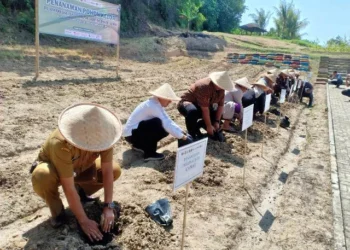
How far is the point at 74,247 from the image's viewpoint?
97.4 inches

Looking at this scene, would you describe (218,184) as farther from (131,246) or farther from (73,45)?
(73,45)

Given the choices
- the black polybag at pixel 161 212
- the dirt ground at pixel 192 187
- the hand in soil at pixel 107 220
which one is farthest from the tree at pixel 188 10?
the hand in soil at pixel 107 220

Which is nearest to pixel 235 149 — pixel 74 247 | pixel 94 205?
pixel 94 205

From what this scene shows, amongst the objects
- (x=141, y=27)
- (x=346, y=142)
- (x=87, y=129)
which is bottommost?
(x=346, y=142)

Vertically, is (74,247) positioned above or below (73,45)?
below

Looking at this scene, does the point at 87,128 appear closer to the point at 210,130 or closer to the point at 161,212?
the point at 161,212

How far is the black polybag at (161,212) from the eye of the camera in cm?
307

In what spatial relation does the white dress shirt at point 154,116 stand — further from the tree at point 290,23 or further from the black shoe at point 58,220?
the tree at point 290,23

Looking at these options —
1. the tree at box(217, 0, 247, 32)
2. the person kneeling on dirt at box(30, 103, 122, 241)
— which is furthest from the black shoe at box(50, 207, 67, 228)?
the tree at box(217, 0, 247, 32)

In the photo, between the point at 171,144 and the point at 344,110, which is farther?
the point at 344,110

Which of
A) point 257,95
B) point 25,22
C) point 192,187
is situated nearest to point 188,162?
point 192,187

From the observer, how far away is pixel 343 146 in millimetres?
6863

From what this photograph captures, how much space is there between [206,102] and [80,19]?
550 centimetres

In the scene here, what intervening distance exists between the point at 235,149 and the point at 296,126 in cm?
347
